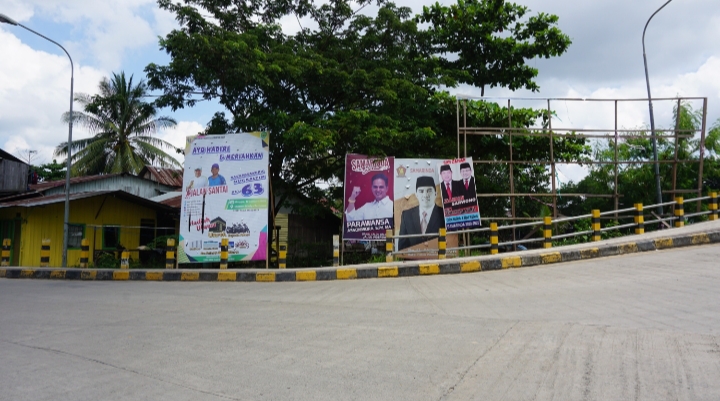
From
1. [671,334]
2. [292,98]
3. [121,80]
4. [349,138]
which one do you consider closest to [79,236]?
[292,98]

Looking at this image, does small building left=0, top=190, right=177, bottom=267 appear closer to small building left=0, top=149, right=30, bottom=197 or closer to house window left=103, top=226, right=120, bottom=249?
house window left=103, top=226, right=120, bottom=249

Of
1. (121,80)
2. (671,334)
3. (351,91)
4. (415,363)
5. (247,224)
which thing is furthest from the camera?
(121,80)

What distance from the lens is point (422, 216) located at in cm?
1390

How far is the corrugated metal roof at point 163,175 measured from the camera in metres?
27.7

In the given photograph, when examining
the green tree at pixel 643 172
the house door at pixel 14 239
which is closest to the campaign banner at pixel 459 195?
the green tree at pixel 643 172

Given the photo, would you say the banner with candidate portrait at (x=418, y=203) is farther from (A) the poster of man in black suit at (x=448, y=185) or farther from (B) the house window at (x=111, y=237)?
(B) the house window at (x=111, y=237)

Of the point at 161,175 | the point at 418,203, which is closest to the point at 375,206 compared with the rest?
the point at 418,203

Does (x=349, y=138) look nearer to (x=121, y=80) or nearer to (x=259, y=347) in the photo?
(x=259, y=347)

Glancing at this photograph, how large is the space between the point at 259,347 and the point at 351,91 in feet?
35.0

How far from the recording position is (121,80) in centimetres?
2933

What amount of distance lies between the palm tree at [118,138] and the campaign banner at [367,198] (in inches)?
712

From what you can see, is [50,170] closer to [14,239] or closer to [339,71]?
[14,239]

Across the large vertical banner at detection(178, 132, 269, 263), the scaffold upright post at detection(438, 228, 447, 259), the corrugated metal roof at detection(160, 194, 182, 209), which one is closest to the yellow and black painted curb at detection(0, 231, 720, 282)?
the scaffold upright post at detection(438, 228, 447, 259)

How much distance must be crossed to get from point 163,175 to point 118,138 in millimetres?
3196
